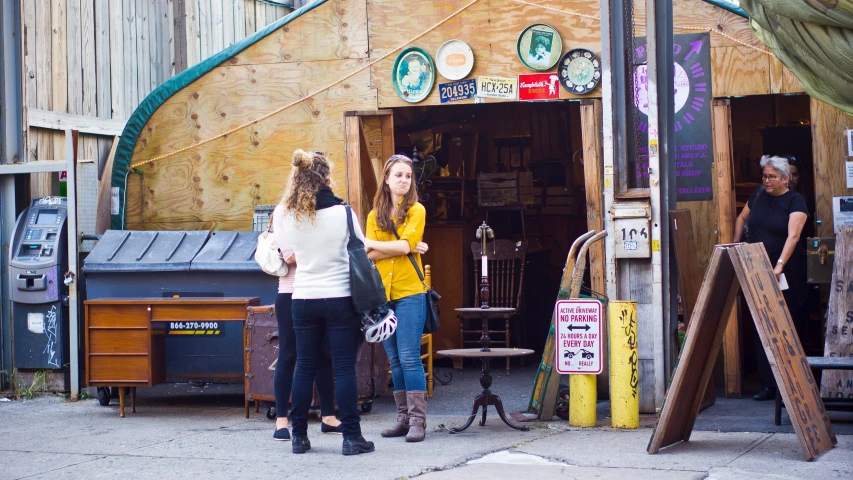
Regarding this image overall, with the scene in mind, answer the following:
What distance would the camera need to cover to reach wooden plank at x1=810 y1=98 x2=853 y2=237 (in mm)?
8453

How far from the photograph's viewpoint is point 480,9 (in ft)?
30.2

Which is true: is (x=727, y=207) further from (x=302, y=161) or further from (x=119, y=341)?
(x=119, y=341)

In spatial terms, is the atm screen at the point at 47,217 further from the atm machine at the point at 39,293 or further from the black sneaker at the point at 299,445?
the black sneaker at the point at 299,445

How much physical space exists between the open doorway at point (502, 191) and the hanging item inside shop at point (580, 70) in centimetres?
242

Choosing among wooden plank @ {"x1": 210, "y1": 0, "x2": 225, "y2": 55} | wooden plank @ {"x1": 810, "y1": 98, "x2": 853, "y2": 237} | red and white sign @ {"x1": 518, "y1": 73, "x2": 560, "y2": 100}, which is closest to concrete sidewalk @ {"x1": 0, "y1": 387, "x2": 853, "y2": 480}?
wooden plank @ {"x1": 810, "y1": 98, "x2": 853, "y2": 237}

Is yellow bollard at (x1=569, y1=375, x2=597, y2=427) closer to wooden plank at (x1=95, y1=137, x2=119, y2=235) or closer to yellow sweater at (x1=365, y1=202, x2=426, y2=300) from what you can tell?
yellow sweater at (x1=365, y1=202, x2=426, y2=300)

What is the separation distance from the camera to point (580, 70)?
29.3 ft

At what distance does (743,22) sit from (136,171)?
5789 millimetres

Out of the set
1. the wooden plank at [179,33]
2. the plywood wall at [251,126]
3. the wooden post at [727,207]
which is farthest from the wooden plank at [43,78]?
the wooden post at [727,207]

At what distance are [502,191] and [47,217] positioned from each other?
4922 mm

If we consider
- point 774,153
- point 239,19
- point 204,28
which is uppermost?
point 239,19

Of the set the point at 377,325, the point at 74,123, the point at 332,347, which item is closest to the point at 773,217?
the point at 377,325

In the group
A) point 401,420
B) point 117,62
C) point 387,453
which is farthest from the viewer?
point 117,62

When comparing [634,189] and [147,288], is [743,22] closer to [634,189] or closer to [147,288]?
[634,189]
